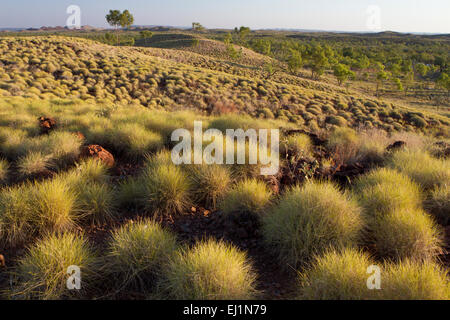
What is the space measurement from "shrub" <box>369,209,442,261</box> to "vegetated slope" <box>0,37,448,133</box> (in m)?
12.8

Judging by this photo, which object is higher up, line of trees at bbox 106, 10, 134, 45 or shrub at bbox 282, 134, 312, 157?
line of trees at bbox 106, 10, 134, 45

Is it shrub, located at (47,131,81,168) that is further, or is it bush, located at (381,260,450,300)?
shrub, located at (47,131,81,168)

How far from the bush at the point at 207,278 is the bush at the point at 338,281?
0.51 meters

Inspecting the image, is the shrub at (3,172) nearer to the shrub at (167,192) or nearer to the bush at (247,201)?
the shrub at (167,192)

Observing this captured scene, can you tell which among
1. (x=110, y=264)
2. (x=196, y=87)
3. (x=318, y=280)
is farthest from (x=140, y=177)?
(x=196, y=87)

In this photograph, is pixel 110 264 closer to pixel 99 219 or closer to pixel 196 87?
pixel 99 219

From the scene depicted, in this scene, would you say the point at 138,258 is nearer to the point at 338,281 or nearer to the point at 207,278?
the point at 207,278

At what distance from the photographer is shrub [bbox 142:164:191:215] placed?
3.87 meters

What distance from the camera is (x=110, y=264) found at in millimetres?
2701

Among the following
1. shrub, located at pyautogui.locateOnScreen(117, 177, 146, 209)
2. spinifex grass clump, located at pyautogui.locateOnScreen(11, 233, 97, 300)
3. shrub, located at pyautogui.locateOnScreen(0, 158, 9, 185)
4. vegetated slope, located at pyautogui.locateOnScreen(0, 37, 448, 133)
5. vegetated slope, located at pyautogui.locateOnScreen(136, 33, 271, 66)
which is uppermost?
vegetated slope, located at pyautogui.locateOnScreen(136, 33, 271, 66)

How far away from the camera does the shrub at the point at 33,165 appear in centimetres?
459

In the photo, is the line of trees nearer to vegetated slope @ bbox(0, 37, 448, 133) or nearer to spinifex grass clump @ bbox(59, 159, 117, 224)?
vegetated slope @ bbox(0, 37, 448, 133)

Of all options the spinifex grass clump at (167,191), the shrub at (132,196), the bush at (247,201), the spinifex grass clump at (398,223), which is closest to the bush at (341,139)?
the spinifex grass clump at (398,223)

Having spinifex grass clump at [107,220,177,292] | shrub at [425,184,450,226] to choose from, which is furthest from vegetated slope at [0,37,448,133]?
spinifex grass clump at [107,220,177,292]
